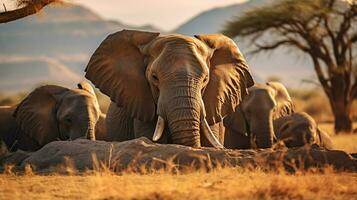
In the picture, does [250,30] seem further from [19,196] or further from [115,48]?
[19,196]

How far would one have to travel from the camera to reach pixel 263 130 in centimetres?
1491

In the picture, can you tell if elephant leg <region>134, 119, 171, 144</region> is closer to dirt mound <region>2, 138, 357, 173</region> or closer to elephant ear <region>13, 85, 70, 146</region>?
dirt mound <region>2, 138, 357, 173</region>

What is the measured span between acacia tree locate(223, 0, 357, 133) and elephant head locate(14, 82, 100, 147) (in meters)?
12.7

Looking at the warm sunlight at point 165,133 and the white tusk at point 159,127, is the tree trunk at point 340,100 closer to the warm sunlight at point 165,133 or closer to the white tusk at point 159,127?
the warm sunlight at point 165,133

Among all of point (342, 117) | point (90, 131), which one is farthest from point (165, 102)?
point (342, 117)

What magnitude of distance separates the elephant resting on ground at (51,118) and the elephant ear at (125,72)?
1.46 meters

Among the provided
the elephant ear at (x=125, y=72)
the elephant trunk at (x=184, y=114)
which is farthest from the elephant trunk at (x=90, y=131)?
the elephant trunk at (x=184, y=114)

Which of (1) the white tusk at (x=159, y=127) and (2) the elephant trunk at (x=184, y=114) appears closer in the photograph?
(2) the elephant trunk at (x=184, y=114)

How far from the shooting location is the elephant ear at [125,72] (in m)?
11.3

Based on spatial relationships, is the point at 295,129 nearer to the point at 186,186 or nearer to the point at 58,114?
the point at 58,114

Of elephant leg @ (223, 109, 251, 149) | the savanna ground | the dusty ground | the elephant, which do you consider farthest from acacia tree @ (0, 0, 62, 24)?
elephant leg @ (223, 109, 251, 149)

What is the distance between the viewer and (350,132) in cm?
2502

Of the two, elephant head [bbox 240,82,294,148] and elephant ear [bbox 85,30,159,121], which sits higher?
elephant ear [bbox 85,30,159,121]

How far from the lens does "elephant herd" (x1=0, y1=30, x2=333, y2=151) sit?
10281mm
